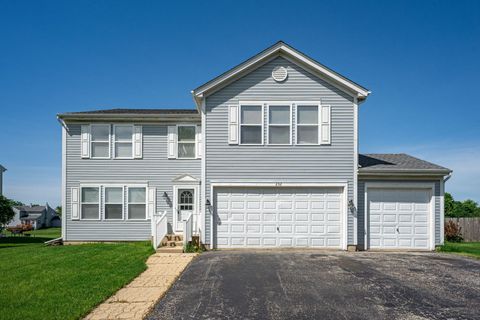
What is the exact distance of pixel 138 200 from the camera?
51.8ft

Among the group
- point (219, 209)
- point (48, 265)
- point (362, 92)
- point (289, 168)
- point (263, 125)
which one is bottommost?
point (48, 265)

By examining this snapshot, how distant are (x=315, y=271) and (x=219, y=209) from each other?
5.15 metres

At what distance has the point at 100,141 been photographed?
621 inches

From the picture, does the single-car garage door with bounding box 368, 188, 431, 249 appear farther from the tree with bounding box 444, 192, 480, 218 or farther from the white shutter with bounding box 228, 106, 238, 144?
the tree with bounding box 444, 192, 480, 218

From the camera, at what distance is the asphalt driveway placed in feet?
20.0

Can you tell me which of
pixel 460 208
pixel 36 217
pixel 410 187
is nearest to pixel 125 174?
Result: pixel 410 187

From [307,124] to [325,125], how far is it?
27.6 inches

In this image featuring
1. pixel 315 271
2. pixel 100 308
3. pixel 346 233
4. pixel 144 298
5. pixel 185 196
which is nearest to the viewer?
pixel 100 308

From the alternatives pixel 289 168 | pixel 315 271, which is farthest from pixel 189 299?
pixel 289 168

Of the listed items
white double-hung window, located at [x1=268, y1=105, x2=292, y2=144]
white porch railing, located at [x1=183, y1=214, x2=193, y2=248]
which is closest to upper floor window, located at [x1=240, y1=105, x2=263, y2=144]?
white double-hung window, located at [x1=268, y1=105, x2=292, y2=144]

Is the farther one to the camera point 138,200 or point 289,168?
point 138,200

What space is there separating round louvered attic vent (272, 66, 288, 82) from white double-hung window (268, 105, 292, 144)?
113 cm

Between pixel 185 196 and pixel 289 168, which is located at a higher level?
pixel 289 168

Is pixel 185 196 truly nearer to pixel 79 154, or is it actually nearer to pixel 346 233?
pixel 79 154
